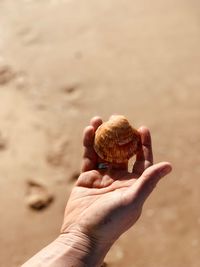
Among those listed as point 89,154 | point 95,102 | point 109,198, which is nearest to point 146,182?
point 109,198

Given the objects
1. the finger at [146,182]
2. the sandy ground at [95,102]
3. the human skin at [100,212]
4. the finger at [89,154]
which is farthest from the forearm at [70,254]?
the sandy ground at [95,102]

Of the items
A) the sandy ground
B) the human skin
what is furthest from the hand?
the sandy ground

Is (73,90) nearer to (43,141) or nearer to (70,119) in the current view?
(70,119)

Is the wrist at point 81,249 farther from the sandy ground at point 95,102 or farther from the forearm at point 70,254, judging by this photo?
the sandy ground at point 95,102

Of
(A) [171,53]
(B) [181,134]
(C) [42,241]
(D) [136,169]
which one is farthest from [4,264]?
(A) [171,53]

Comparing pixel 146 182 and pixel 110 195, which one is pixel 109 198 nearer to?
pixel 110 195

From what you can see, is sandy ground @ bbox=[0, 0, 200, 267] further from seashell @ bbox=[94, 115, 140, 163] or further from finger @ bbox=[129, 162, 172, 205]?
finger @ bbox=[129, 162, 172, 205]
